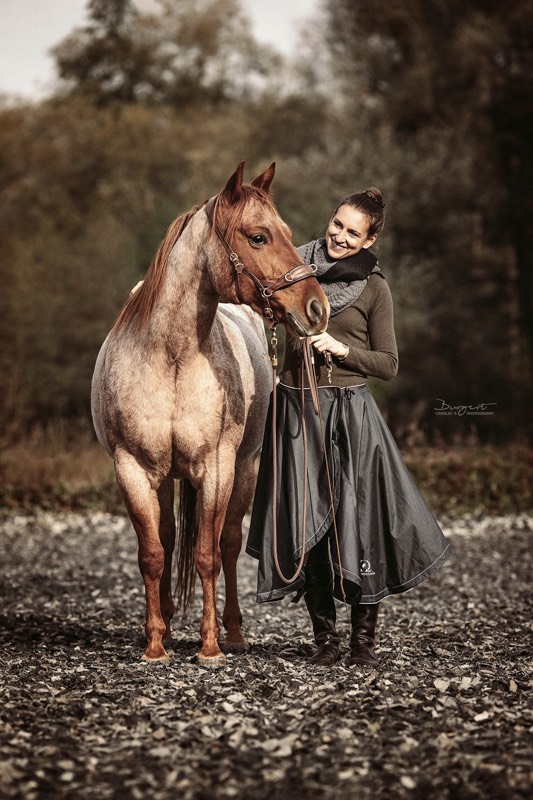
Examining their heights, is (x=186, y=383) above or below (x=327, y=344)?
below

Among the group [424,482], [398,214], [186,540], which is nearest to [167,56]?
[398,214]

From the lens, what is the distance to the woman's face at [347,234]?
4461mm

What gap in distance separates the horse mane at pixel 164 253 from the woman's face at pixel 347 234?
0.35 meters

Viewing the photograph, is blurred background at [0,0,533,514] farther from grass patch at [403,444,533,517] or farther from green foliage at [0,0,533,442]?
grass patch at [403,444,533,517]

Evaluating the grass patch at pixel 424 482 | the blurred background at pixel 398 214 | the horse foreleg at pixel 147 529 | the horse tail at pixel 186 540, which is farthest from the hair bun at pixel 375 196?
the blurred background at pixel 398 214

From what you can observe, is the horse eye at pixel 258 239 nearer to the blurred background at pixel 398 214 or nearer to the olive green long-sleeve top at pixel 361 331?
the olive green long-sleeve top at pixel 361 331

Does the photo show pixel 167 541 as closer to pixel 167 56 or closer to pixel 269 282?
pixel 269 282

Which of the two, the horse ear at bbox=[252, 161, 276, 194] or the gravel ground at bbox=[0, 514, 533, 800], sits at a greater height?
the horse ear at bbox=[252, 161, 276, 194]

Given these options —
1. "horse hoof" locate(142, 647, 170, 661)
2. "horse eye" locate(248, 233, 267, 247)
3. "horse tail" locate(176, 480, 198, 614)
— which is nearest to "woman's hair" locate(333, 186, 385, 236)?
"horse eye" locate(248, 233, 267, 247)

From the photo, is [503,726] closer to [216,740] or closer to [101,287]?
[216,740]

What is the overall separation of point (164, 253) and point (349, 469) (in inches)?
56.6

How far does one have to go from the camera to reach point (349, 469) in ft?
15.0

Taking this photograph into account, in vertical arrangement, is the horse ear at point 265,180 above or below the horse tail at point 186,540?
above

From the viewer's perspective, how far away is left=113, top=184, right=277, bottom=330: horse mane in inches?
170
